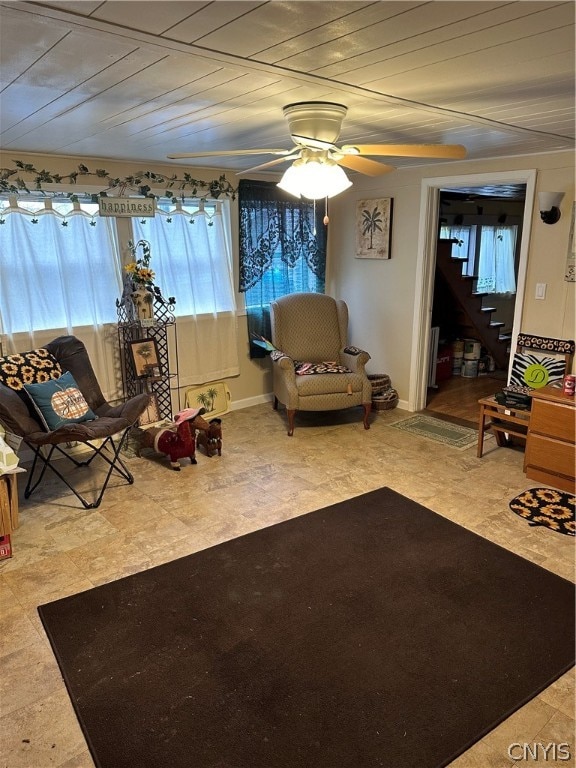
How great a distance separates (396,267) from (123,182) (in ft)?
8.23

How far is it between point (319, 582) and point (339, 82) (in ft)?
7.26

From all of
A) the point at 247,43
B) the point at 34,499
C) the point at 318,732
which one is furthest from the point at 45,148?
the point at 318,732

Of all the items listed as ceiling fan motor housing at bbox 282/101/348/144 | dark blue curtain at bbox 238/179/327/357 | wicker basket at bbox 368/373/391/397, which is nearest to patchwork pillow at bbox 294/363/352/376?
wicker basket at bbox 368/373/391/397

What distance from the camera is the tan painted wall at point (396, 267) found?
4039 millimetres

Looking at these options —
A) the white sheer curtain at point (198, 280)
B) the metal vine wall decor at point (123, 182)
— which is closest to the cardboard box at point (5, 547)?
the white sheer curtain at point (198, 280)

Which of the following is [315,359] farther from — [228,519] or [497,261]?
[497,261]

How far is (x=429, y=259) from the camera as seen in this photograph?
4984mm

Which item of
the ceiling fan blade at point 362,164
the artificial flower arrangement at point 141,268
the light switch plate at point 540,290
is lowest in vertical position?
the light switch plate at point 540,290

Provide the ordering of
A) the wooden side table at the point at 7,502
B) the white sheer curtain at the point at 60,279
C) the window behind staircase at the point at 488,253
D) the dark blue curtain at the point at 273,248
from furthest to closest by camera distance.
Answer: the window behind staircase at the point at 488,253, the dark blue curtain at the point at 273,248, the white sheer curtain at the point at 60,279, the wooden side table at the point at 7,502

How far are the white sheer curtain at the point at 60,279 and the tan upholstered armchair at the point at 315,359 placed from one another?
1421mm

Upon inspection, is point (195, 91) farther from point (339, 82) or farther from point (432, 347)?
point (432, 347)

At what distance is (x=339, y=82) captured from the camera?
202cm

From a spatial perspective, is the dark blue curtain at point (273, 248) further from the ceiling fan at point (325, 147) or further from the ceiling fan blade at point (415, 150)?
the ceiling fan blade at point (415, 150)

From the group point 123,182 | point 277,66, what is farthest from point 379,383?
point 277,66
